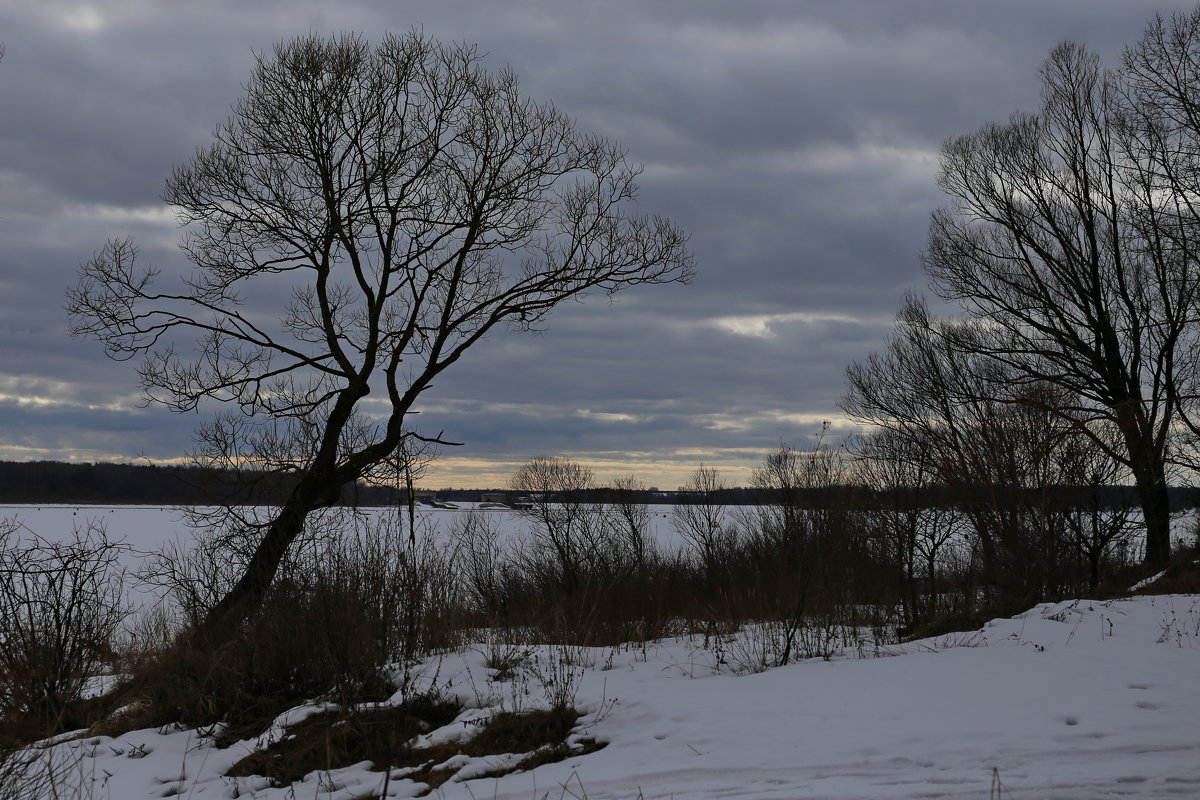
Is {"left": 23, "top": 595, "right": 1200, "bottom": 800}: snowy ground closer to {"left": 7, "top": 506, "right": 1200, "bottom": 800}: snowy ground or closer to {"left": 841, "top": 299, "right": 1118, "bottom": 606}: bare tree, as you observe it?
Result: {"left": 7, "top": 506, "right": 1200, "bottom": 800}: snowy ground

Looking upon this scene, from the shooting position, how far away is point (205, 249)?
557 inches

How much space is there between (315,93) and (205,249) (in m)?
3.07

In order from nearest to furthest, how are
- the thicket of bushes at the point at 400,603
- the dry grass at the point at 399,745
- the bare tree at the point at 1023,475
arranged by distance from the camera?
1. the dry grass at the point at 399,745
2. the thicket of bushes at the point at 400,603
3. the bare tree at the point at 1023,475

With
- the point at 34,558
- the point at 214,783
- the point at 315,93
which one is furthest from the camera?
the point at 315,93

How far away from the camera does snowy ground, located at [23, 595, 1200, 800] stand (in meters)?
6.55

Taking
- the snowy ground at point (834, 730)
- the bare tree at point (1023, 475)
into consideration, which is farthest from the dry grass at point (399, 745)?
the bare tree at point (1023, 475)

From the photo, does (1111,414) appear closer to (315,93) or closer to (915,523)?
(915,523)

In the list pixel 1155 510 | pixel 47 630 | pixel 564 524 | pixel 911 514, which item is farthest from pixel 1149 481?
pixel 47 630

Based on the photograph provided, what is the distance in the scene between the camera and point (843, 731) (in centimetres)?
774

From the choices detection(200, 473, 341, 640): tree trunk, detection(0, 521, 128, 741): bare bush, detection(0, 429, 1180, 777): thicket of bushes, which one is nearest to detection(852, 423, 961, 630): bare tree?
detection(0, 429, 1180, 777): thicket of bushes

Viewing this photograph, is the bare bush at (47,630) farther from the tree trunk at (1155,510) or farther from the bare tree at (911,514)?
the tree trunk at (1155,510)

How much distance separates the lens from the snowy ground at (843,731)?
21.5 feet

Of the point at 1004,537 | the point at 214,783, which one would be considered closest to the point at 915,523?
the point at 1004,537

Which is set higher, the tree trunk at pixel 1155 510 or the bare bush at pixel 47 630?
the tree trunk at pixel 1155 510
